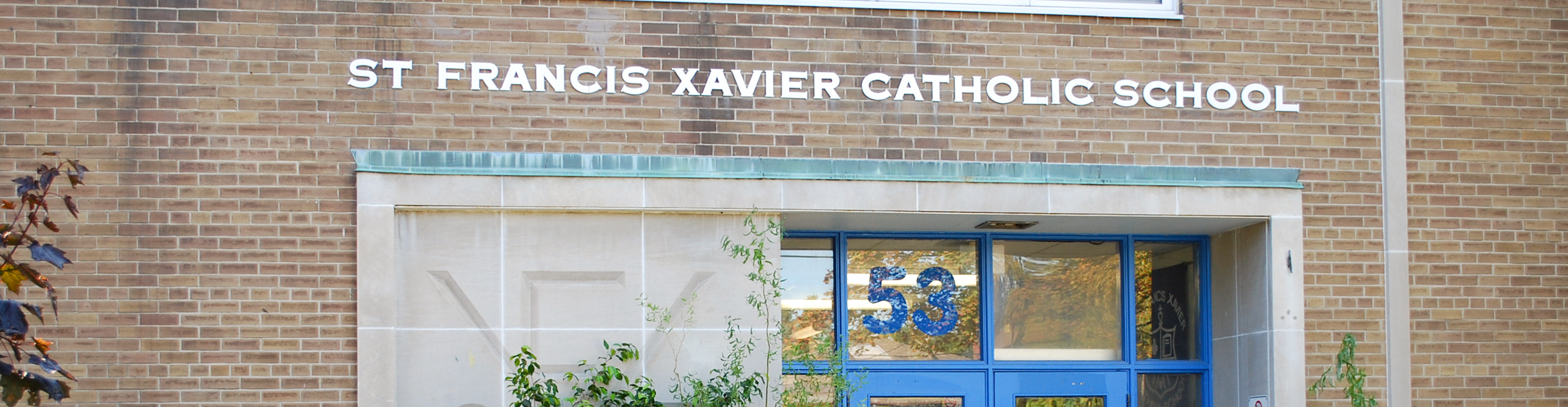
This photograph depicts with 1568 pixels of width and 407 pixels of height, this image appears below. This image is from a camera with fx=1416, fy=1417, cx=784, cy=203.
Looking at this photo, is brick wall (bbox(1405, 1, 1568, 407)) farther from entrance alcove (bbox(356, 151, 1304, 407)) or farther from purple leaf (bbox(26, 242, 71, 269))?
purple leaf (bbox(26, 242, 71, 269))

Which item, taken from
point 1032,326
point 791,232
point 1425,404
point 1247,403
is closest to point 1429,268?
point 1425,404

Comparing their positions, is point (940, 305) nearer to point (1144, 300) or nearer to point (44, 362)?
point (1144, 300)

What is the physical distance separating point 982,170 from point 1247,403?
7.10 feet

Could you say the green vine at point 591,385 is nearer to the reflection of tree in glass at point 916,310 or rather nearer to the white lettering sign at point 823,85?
the white lettering sign at point 823,85

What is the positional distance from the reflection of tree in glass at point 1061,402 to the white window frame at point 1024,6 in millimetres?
2348

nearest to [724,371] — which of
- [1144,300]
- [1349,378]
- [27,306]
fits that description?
[1144,300]

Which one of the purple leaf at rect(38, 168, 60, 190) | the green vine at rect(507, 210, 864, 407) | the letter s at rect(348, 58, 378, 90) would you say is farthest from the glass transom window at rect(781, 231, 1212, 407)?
the purple leaf at rect(38, 168, 60, 190)

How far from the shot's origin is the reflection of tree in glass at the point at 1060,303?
343 inches

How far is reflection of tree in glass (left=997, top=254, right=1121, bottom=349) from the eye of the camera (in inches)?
343

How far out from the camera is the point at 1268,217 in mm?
8023

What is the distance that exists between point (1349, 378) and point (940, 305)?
235 cm

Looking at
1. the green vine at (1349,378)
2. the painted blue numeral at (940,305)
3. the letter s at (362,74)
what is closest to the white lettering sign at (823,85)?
the letter s at (362,74)

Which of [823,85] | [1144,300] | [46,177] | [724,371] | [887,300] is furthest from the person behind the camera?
[1144,300]

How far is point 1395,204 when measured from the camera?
807cm
